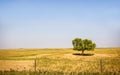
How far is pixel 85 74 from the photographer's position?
44.9 ft

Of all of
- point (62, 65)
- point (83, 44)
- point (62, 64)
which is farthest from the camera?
A: point (83, 44)

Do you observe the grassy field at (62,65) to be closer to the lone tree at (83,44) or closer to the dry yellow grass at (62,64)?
the dry yellow grass at (62,64)

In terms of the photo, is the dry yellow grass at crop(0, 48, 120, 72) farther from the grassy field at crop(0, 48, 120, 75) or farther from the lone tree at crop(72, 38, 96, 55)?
the lone tree at crop(72, 38, 96, 55)

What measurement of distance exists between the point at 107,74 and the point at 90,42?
6976 centimetres

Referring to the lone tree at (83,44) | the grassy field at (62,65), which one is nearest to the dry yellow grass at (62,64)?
the grassy field at (62,65)

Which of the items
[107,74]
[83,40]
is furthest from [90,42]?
[107,74]

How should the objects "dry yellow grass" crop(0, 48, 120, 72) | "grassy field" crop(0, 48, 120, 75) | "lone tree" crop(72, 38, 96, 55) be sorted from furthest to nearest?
"lone tree" crop(72, 38, 96, 55) → "dry yellow grass" crop(0, 48, 120, 72) → "grassy field" crop(0, 48, 120, 75)

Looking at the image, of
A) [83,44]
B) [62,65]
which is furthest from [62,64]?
[83,44]

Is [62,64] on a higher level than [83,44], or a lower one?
lower

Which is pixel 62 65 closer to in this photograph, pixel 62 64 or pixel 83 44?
pixel 62 64

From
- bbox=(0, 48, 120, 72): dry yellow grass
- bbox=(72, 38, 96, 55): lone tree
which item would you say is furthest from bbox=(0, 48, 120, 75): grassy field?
bbox=(72, 38, 96, 55): lone tree

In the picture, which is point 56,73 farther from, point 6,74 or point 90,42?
point 90,42

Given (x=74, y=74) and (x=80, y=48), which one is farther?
(x=80, y=48)

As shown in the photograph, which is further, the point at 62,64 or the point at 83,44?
the point at 83,44
